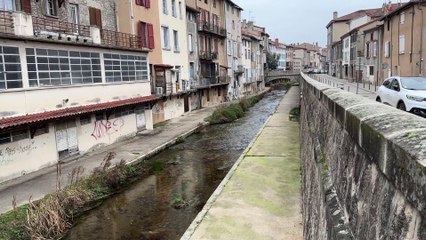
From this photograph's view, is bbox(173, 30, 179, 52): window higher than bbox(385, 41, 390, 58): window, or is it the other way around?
bbox(173, 30, 179, 52): window

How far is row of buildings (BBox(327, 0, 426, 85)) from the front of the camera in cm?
3400

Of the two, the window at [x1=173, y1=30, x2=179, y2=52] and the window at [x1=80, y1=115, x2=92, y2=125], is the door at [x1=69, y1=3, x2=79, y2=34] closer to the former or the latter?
the window at [x1=80, y1=115, x2=92, y2=125]

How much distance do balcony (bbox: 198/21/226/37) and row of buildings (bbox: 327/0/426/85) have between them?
19.4 meters

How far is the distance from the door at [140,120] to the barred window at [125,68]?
8.32 ft

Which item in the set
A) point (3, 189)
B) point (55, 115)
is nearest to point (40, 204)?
point (3, 189)

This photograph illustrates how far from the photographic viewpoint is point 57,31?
67.3ft

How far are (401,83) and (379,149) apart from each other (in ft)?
46.6

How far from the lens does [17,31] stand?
54.3 ft

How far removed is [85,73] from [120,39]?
22.0 ft

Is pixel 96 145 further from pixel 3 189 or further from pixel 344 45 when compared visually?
pixel 344 45

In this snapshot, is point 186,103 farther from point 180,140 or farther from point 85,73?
point 85,73

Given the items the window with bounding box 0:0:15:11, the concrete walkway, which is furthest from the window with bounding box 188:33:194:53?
the concrete walkway

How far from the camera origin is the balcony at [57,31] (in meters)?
16.6

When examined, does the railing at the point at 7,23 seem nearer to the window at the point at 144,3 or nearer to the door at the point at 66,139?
the door at the point at 66,139
